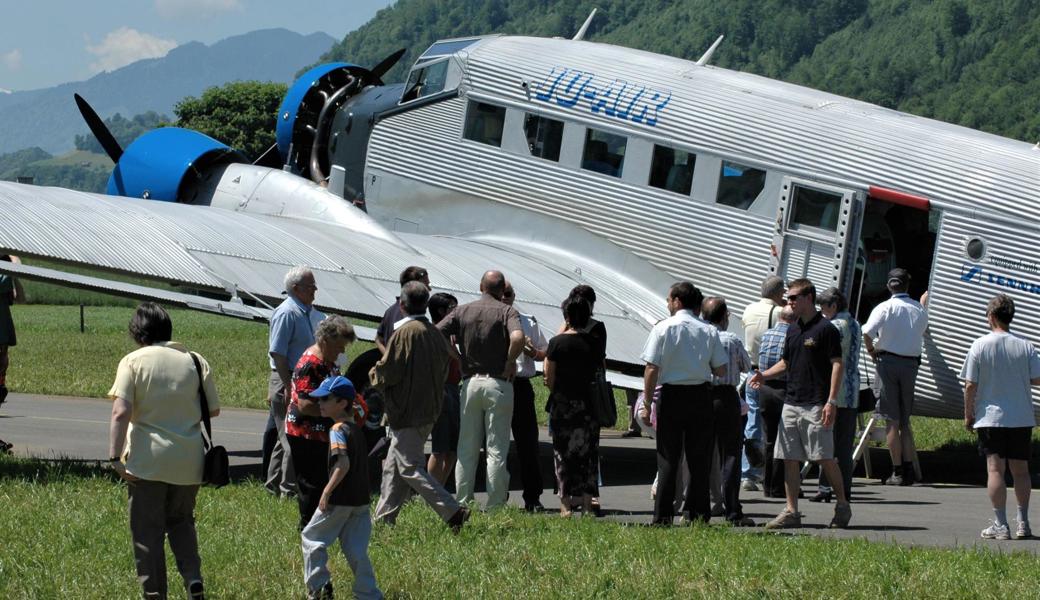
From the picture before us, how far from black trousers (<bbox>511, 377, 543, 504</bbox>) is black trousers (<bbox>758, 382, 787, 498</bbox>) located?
7.71 feet

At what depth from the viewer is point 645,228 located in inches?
579

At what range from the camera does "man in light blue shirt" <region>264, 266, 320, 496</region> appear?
10297 mm

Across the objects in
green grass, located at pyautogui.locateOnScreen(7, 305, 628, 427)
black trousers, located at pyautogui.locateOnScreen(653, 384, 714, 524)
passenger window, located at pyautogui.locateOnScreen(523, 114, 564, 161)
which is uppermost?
passenger window, located at pyautogui.locateOnScreen(523, 114, 564, 161)

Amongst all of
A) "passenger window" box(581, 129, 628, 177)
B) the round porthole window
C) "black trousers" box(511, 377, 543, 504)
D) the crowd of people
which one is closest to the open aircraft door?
the round porthole window

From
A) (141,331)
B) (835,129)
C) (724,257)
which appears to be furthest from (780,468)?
(141,331)

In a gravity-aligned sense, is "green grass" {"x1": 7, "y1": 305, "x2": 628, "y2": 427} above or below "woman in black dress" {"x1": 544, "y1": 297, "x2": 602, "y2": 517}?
below

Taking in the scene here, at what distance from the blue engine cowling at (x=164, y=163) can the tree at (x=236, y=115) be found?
5778 centimetres

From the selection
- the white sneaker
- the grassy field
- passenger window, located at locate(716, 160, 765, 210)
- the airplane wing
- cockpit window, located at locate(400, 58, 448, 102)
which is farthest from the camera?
the grassy field

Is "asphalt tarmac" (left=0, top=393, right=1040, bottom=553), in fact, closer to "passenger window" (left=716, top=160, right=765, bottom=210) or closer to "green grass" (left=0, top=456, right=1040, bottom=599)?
"green grass" (left=0, top=456, right=1040, bottom=599)

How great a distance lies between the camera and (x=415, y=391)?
9.26 metres

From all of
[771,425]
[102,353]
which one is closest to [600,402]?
[771,425]

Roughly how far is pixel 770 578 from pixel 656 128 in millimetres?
7310

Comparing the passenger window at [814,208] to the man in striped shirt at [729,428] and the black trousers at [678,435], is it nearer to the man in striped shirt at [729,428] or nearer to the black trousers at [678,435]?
the man in striped shirt at [729,428]

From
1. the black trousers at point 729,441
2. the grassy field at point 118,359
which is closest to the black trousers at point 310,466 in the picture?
the black trousers at point 729,441
